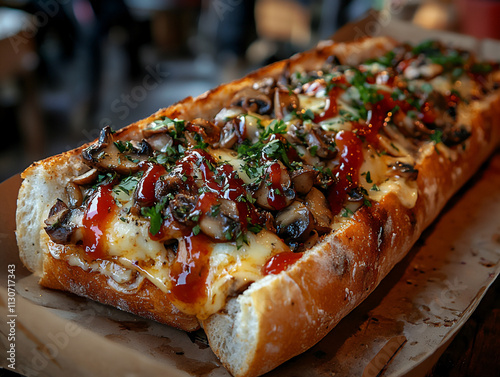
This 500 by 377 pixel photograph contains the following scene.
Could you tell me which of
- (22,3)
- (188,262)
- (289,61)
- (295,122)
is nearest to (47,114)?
(22,3)

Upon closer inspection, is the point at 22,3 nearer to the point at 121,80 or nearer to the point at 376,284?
the point at 121,80

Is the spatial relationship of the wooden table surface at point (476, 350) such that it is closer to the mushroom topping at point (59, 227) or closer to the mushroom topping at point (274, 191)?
the mushroom topping at point (274, 191)

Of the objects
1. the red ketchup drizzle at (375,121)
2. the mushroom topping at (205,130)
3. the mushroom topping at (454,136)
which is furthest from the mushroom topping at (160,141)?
the mushroom topping at (454,136)

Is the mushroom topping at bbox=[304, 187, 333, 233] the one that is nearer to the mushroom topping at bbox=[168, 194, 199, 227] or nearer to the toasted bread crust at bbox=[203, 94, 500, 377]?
the toasted bread crust at bbox=[203, 94, 500, 377]

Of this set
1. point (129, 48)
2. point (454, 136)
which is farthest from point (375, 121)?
point (129, 48)

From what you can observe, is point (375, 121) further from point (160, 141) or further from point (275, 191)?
point (160, 141)

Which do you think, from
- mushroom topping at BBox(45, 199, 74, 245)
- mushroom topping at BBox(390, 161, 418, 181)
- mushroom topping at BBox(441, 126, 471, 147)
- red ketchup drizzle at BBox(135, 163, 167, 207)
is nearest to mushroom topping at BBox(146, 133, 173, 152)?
red ketchup drizzle at BBox(135, 163, 167, 207)
